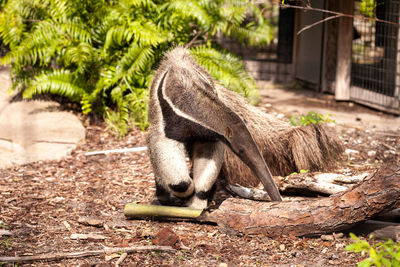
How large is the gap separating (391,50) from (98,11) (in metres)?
5.07

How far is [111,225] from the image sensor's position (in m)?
3.86

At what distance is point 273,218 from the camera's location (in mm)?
3529

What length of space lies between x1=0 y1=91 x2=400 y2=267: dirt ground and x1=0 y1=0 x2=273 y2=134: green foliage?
51.6 inches

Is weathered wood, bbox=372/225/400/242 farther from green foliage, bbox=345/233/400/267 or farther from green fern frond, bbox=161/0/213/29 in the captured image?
green fern frond, bbox=161/0/213/29

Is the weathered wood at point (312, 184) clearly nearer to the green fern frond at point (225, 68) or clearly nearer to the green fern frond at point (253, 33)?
the green fern frond at point (225, 68)

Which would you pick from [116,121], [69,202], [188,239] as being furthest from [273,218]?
[116,121]

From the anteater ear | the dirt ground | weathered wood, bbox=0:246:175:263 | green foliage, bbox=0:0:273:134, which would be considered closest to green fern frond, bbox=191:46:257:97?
green foliage, bbox=0:0:273:134

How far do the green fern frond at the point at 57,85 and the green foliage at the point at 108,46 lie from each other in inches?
0.5

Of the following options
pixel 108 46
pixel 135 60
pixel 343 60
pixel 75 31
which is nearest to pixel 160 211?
pixel 135 60

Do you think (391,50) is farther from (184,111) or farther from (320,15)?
(184,111)

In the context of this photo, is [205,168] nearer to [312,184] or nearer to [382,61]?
[312,184]

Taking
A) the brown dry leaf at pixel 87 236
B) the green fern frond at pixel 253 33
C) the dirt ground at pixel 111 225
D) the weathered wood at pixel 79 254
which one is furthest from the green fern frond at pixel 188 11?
the weathered wood at pixel 79 254

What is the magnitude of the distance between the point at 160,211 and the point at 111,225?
422 millimetres

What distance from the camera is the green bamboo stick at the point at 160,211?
12.6 ft
